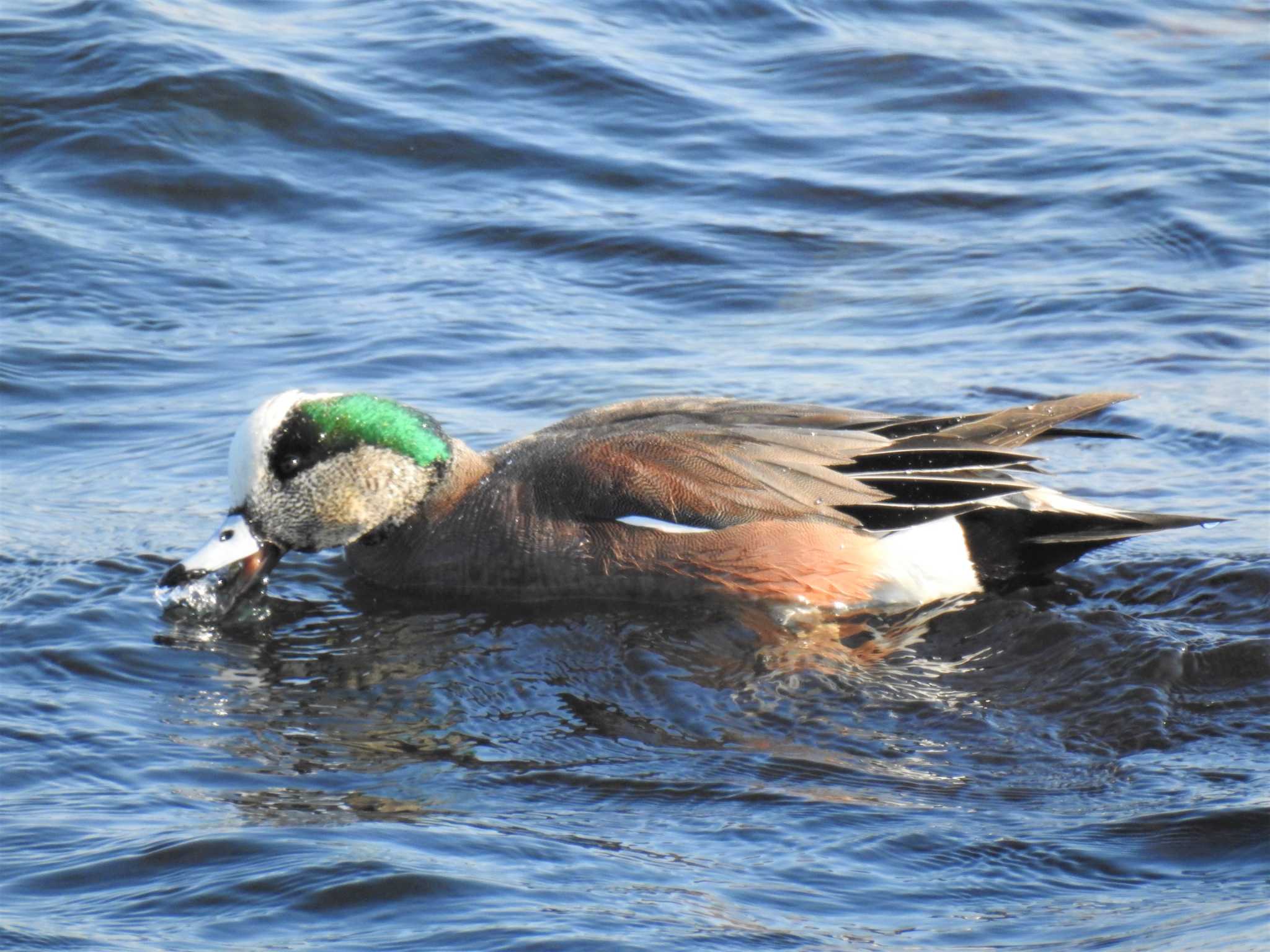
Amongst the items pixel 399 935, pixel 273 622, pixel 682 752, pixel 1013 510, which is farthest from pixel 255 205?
pixel 399 935

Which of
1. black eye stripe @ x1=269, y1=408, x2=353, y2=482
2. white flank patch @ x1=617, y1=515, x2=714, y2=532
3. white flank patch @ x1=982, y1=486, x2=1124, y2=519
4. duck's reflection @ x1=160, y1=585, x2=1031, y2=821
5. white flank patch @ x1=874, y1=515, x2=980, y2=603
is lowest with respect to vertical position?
duck's reflection @ x1=160, y1=585, x2=1031, y2=821

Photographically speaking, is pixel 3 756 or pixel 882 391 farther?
pixel 882 391

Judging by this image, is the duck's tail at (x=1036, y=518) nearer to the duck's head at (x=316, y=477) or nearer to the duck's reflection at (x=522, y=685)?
the duck's reflection at (x=522, y=685)

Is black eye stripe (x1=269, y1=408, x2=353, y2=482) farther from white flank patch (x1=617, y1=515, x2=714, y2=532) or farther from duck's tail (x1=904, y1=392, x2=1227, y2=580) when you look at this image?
duck's tail (x1=904, y1=392, x2=1227, y2=580)

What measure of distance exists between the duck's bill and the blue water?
0.30ft

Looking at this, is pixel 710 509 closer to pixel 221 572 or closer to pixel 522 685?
pixel 522 685

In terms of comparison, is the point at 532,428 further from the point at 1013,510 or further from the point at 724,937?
the point at 724,937

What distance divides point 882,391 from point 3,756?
12.6ft

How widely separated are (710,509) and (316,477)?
120 cm

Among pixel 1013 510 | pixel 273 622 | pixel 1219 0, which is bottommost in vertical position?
pixel 273 622

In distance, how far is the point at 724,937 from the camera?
334 centimetres

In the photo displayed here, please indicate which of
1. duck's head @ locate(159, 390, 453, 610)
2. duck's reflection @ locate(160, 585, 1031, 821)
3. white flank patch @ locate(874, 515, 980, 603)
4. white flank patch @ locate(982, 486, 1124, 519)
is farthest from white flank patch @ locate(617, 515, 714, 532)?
white flank patch @ locate(982, 486, 1124, 519)

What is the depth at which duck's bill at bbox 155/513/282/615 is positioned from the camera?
5.34 metres

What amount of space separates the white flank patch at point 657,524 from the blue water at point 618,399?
0.86ft
